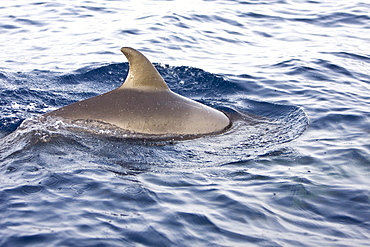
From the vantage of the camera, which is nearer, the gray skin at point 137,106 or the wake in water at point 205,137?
the wake in water at point 205,137

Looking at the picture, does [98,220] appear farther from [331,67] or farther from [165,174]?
[331,67]

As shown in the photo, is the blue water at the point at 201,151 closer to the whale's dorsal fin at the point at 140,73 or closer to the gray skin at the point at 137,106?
the gray skin at the point at 137,106

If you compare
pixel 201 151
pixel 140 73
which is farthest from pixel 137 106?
pixel 201 151

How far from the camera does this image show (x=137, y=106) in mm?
7371

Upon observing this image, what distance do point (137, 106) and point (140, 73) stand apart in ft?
1.57

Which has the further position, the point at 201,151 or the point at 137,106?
the point at 137,106

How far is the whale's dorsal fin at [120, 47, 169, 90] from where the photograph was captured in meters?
7.36

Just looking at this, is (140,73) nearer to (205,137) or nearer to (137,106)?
(137,106)

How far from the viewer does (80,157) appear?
6.82 meters

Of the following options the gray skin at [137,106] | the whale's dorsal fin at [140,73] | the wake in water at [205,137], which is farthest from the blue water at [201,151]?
the whale's dorsal fin at [140,73]

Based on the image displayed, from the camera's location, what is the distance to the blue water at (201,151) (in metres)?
5.28

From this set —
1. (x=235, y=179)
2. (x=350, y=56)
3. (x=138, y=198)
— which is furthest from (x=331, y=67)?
(x=138, y=198)

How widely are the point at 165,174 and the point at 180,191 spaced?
19.2 inches

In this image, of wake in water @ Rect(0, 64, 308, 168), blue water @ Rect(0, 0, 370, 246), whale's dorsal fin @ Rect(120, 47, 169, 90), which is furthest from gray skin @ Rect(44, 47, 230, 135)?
blue water @ Rect(0, 0, 370, 246)
